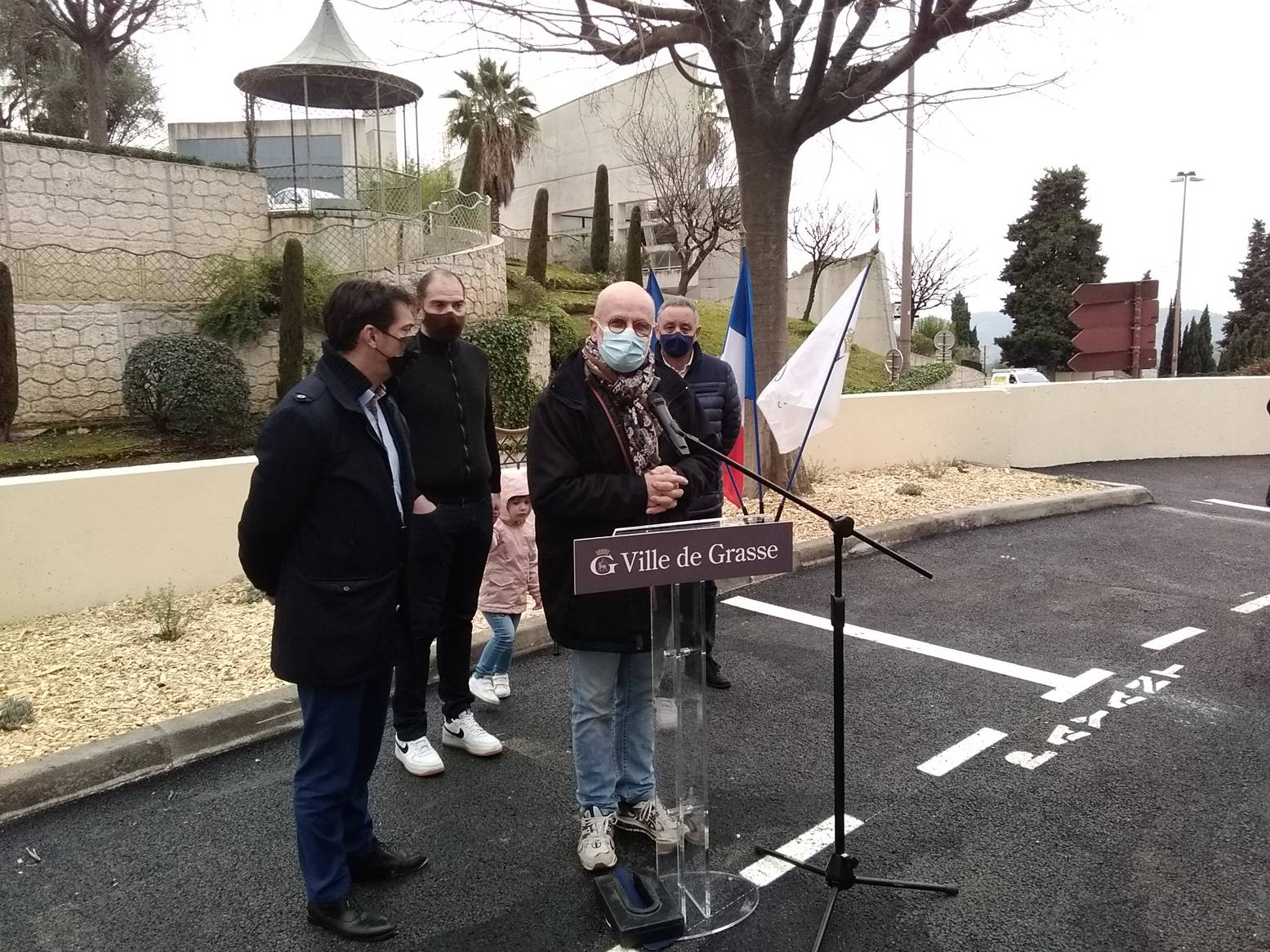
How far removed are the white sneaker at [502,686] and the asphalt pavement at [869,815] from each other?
0.08 m

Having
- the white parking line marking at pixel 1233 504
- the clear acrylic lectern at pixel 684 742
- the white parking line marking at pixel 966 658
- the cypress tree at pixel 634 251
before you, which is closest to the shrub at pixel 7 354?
the white parking line marking at pixel 966 658

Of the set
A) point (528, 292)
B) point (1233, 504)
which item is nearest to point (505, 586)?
point (1233, 504)

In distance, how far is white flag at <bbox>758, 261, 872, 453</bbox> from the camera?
21.9ft

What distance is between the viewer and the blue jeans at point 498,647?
14.5 feet

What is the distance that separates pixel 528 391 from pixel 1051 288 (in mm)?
32395

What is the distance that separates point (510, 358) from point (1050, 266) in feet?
108

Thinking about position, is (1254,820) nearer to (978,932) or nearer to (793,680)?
(978,932)

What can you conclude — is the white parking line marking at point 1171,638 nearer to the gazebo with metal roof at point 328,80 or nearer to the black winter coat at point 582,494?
the black winter coat at point 582,494

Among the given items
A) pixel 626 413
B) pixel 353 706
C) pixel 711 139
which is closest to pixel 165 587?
pixel 353 706

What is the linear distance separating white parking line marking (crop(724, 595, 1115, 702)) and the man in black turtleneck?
2.50 metres

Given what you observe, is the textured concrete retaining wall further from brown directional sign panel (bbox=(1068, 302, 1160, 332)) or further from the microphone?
the microphone

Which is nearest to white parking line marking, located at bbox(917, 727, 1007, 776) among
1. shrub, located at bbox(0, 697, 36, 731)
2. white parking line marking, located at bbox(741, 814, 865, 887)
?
white parking line marking, located at bbox(741, 814, 865, 887)

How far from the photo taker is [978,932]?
8.66 ft

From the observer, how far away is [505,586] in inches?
175
